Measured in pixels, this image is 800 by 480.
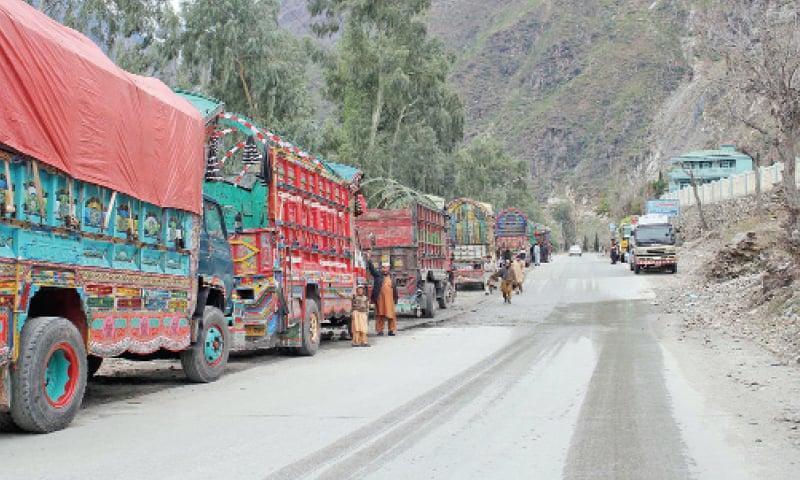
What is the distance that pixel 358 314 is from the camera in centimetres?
1605

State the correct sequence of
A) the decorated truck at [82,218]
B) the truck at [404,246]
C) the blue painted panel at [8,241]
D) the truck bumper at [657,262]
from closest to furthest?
the blue painted panel at [8,241]
the decorated truck at [82,218]
the truck at [404,246]
the truck bumper at [657,262]

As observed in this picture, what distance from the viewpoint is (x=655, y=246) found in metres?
39.9

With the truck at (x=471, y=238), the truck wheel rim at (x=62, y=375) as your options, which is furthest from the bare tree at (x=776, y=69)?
the truck wheel rim at (x=62, y=375)

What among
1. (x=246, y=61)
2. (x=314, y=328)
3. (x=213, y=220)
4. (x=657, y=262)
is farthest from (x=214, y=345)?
(x=657, y=262)

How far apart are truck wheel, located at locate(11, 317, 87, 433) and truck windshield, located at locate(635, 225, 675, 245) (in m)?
35.6

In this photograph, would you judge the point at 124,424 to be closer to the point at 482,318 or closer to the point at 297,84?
the point at 482,318

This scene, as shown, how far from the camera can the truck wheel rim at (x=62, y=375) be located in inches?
301

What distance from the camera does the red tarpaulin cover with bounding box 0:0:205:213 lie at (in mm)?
7113

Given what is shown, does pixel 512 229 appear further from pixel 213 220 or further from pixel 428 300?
A: pixel 213 220

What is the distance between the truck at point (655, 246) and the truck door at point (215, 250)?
30.8 m

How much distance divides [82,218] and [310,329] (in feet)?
21.8

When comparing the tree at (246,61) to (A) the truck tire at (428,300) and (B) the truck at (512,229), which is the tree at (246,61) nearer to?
(A) the truck tire at (428,300)

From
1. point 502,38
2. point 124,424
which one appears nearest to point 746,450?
point 124,424

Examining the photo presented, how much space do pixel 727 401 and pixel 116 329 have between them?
6465 millimetres
